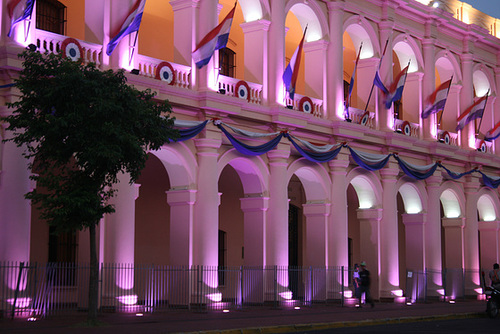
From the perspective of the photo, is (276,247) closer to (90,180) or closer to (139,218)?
(139,218)

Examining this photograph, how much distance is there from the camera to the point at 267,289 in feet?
82.8

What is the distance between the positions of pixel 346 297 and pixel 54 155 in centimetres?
1408

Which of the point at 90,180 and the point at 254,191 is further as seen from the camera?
the point at 254,191

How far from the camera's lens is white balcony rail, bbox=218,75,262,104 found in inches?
981

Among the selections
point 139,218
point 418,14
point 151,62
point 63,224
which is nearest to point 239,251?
point 139,218

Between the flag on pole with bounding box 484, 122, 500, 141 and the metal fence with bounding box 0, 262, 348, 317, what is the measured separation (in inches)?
492

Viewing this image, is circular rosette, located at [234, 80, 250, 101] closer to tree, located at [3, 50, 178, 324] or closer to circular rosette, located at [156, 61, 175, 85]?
circular rosette, located at [156, 61, 175, 85]

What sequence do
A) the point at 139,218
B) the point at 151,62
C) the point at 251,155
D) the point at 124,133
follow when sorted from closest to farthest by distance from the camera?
the point at 124,133
the point at 151,62
the point at 251,155
the point at 139,218

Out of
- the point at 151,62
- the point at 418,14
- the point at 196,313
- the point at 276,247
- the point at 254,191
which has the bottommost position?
the point at 196,313

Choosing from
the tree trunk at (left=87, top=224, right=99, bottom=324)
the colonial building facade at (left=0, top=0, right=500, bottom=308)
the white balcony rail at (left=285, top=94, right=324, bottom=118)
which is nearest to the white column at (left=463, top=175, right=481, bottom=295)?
the colonial building facade at (left=0, top=0, right=500, bottom=308)

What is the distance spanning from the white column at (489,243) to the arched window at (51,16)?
74.3 ft

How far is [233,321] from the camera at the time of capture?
18891 mm

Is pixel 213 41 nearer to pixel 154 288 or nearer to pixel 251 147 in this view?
pixel 251 147

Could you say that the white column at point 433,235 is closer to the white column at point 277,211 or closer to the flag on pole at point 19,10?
the white column at point 277,211
